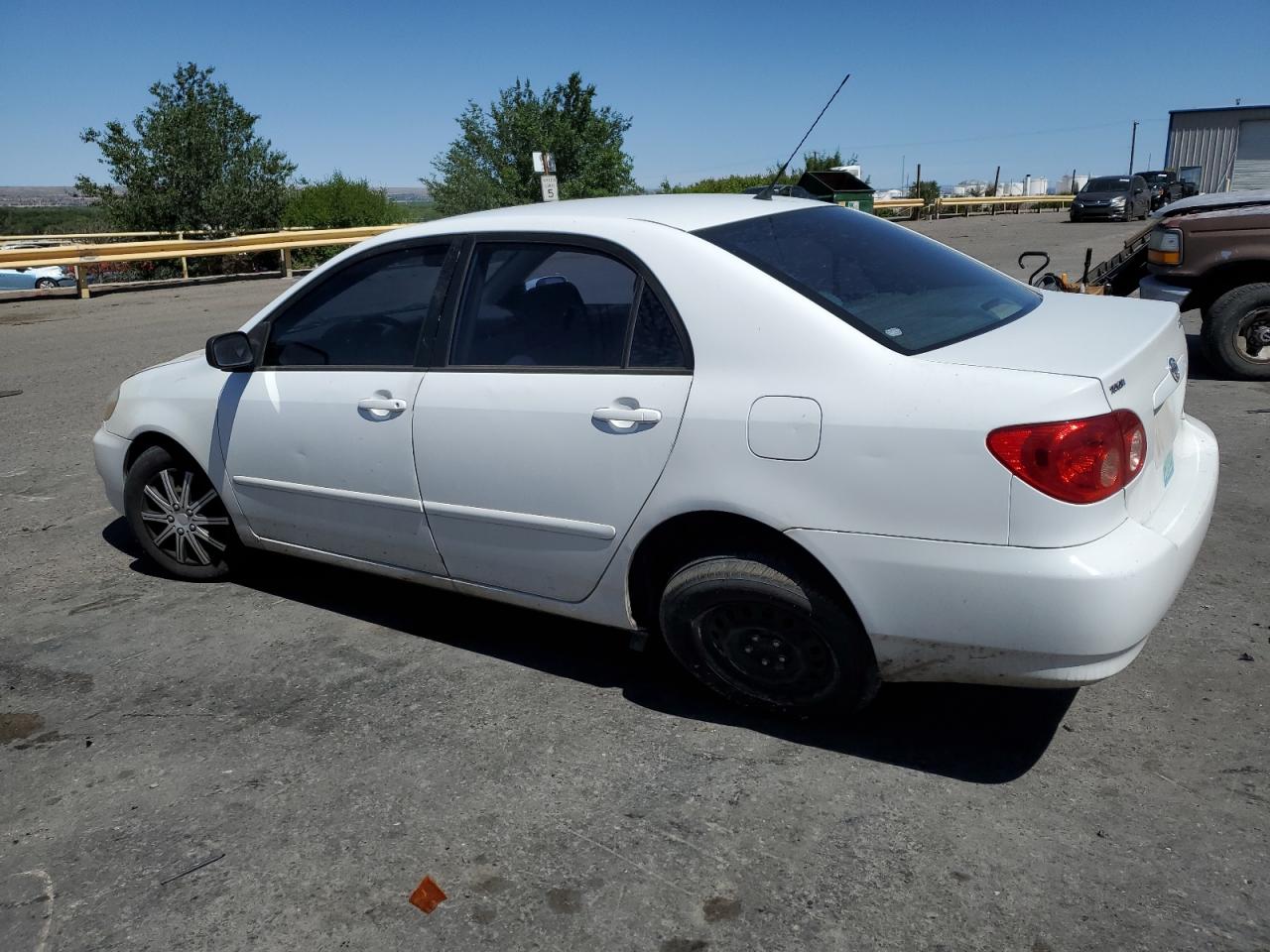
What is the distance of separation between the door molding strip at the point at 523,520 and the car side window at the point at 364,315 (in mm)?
553

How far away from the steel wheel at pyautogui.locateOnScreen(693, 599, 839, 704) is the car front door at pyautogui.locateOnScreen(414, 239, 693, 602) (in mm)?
418

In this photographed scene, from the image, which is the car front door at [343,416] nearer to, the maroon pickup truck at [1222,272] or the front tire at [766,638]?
the front tire at [766,638]

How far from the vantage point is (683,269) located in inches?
126

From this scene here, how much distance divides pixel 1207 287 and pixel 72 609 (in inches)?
304

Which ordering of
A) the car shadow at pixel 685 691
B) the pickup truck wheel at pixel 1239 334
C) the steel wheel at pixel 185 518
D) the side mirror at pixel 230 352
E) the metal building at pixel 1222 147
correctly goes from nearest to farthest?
the car shadow at pixel 685 691
the side mirror at pixel 230 352
the steel wheel at pixel 185 518
the pickup truck wheel at pixel 1239 334
the metal building at pixel 1222 147

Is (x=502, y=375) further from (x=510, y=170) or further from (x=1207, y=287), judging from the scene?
(x=510, y=170)

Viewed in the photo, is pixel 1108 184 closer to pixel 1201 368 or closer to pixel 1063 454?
pixel 1201 368

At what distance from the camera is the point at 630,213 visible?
3500mm

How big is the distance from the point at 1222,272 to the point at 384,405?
664cm

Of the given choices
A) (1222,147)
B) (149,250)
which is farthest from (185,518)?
(1222,147)

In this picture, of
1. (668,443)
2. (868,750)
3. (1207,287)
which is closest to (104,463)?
(668,443)

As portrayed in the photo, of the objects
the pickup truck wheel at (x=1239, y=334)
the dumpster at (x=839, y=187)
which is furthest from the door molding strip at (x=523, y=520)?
the dumpster at (x=839, y=187)

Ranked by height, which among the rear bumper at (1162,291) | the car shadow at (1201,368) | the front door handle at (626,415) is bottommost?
the car shadow at (1201,368)

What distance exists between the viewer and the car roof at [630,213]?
3.46 meters
